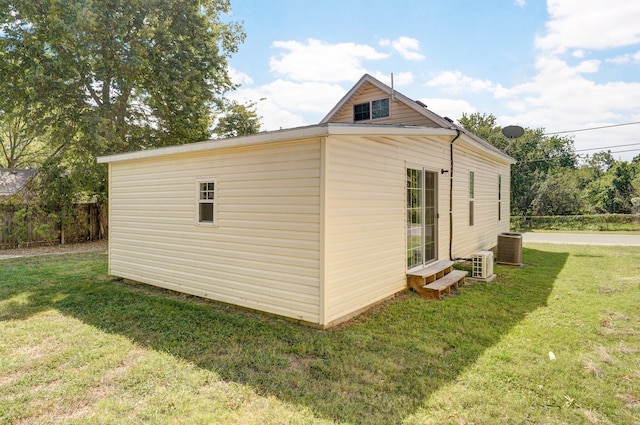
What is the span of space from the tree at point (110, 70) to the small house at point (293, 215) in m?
7.50

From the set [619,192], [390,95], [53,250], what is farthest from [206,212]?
[619,192]

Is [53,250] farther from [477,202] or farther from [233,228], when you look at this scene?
[477,202]

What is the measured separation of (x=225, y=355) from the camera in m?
3.47

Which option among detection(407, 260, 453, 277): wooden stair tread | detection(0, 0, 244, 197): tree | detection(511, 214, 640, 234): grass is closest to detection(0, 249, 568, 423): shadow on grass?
detection(407, 260, 453, 277): wooden stair tread

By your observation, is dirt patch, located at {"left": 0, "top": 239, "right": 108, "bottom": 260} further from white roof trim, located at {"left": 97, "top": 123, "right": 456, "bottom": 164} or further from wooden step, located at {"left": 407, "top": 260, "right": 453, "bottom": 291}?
wooden step, located at {"left": 407, "top": 260, "right": 453, "bottom": 291}

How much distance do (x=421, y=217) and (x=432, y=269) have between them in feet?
3.20

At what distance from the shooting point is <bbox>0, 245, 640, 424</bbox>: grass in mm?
2551

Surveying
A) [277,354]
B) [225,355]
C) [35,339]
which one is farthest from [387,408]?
[35,339]

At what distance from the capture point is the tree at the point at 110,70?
11.4 metres

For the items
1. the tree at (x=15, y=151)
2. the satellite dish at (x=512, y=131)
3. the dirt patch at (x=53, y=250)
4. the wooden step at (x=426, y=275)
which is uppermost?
the tree at (x=15, y=151)

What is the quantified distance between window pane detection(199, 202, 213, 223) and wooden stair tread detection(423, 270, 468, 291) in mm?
3667

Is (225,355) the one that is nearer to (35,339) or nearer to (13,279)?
(35,339)

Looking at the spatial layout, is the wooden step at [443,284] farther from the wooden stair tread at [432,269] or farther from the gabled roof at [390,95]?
the gabled roof at [390,95]

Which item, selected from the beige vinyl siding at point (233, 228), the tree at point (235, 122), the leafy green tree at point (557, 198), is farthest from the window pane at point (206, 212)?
the leafy green tree at point (557, 198)
